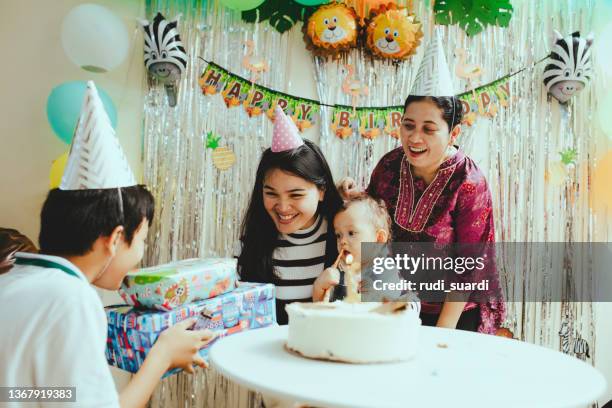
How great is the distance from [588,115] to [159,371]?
242 cm

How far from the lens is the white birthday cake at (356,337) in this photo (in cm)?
134

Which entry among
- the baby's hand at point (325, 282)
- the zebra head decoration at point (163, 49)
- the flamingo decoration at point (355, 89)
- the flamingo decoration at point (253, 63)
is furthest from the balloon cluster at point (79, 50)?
the baby's hand at point (325, 282)

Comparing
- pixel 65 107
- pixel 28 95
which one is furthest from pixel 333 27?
pixel 28 95

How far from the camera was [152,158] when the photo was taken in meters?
2.92

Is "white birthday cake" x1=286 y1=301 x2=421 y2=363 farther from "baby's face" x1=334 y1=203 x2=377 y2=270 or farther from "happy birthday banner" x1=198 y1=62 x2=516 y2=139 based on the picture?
"happy birthday banner" x1=198 y1=62 x2=516 y2=139

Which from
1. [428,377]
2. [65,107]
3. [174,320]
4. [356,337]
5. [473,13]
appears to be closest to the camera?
[428,377]

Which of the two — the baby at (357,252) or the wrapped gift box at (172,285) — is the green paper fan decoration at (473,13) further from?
the wrapped gift box at (172,285)

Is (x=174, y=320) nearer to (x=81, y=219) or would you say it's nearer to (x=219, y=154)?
(x=81, y=219)

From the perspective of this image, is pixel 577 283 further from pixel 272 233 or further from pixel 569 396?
pixel 569 396

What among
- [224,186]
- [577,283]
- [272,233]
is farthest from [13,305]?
[577,283]

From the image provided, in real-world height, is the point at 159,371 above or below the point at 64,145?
below

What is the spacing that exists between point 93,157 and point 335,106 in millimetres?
1627

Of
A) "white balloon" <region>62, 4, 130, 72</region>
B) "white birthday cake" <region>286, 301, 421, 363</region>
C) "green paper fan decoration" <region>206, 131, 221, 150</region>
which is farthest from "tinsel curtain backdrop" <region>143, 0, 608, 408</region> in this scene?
"white birthday cake" <region>286, 301, 421, 363</region>

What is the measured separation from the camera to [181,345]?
63.4 inches
